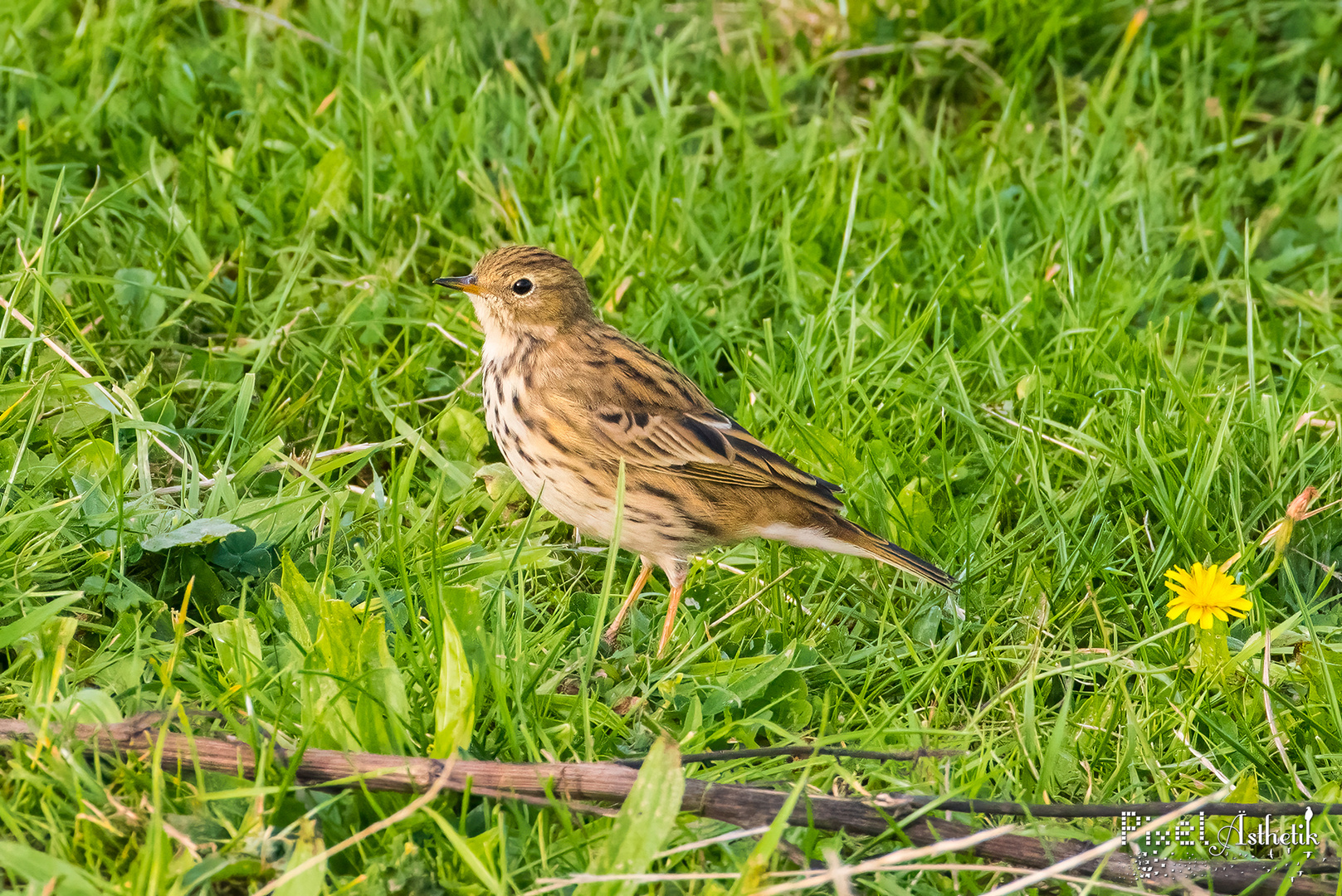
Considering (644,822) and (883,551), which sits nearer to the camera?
(644,822)

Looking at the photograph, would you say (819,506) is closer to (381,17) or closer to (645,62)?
(645,62)

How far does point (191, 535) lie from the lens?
13.1ft

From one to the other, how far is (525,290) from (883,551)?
166cm

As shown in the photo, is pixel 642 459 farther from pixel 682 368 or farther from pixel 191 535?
pixel 191 535

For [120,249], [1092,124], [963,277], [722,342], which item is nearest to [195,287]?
[120,249]

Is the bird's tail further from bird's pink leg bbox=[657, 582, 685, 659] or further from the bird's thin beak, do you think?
the bird's thin beak

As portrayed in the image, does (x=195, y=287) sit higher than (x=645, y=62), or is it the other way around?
(x=645, y=62)

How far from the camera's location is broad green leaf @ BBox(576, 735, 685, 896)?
3.00 meters

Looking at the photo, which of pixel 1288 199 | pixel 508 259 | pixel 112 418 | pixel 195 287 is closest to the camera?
pixel 112 418

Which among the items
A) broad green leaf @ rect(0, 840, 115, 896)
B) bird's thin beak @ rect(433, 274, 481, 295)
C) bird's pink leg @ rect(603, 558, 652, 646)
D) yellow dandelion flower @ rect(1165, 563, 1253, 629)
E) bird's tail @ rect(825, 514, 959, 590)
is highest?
bird's thin beak @ rect(433, 274, 481, 295)

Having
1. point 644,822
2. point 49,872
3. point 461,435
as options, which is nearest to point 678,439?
point 461,435

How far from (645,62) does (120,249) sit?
3.10m

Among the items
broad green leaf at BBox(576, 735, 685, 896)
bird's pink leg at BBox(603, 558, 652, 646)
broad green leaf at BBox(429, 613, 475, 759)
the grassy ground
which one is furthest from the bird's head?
broad green leaf at BBox(576, 735, 685, 896)

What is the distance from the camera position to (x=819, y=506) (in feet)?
14.9
